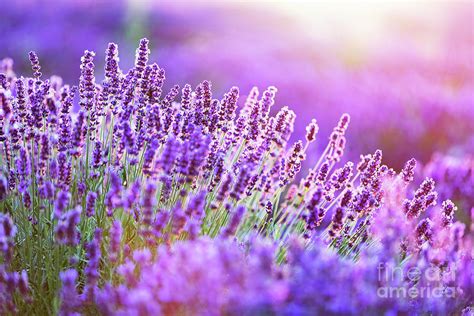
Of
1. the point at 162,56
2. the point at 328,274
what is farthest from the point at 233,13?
the point at 328,274

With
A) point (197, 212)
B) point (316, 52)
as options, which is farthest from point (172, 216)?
point (316, 52)

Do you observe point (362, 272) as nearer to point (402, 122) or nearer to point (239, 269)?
point (239, 269)

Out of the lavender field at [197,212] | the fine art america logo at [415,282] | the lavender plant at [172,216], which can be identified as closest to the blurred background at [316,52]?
the lavender field at [197,212]

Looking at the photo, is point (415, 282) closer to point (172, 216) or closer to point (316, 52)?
point (172, 216)

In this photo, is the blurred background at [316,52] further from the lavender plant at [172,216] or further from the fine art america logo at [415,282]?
the fine art america logo at [415,282]

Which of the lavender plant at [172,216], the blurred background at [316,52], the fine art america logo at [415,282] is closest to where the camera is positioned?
the lavender plant at [172,216]

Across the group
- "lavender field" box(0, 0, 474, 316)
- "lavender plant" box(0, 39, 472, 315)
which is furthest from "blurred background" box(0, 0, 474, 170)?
"lavender plant" box(0, 39, 472, 315)
